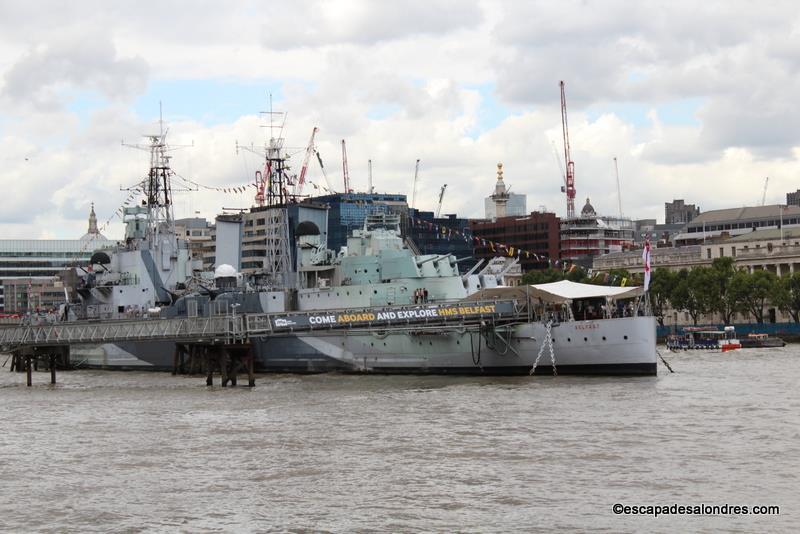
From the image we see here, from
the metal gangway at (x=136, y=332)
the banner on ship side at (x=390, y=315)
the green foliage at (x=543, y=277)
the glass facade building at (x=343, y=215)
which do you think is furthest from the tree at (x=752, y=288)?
the metal gangway at (x=136, y=332)

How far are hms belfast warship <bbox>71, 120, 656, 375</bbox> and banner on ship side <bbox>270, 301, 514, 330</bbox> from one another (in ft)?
0.19

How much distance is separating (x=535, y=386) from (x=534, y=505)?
2392 centimetres

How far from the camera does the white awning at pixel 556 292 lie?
2165 inches

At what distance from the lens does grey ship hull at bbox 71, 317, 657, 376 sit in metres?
52.5

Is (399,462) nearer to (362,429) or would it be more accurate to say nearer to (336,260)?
(362,429)

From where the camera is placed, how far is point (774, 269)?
136125mm

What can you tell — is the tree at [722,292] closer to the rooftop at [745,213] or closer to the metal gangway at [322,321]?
the rooftop at [745,213]

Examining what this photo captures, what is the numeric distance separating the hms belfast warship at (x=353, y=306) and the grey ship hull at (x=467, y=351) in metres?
0.06

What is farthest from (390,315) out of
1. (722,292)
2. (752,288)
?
(722,292)

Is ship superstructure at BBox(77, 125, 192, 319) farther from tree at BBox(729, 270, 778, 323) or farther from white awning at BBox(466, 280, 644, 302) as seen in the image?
tree at BBox(729, 270, 778, 323)

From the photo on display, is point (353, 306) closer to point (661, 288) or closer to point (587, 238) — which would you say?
point (661, 288)

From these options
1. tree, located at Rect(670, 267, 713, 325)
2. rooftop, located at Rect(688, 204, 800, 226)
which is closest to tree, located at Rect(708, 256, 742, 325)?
tree, located at Rect(670, 267, 713, 325)

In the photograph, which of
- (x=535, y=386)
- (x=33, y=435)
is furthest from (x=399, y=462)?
(x=535, y=386)

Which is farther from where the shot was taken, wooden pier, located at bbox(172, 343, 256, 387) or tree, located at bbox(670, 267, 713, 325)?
tree, located at bbox(670, 267, 713, 325)
